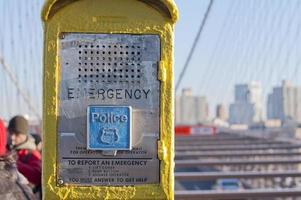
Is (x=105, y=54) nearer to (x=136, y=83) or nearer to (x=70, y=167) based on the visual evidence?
(x=136, y=83)

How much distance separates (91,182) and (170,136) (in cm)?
30

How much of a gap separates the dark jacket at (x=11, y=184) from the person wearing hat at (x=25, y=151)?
0.49 meters

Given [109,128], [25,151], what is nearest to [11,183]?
[109,128]

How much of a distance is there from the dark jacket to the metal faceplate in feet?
1.19

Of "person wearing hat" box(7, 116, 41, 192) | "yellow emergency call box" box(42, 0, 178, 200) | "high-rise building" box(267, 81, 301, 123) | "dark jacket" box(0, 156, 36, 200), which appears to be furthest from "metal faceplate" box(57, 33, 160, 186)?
"high-rise building" box(267, 81, 301, 123)

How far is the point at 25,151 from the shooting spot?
4.32m

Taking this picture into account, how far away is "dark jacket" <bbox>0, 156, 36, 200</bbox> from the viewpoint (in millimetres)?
2684

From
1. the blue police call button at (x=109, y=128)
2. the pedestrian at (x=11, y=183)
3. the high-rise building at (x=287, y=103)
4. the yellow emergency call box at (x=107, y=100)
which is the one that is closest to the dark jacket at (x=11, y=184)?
the pedestrian at (x=11, y=183)

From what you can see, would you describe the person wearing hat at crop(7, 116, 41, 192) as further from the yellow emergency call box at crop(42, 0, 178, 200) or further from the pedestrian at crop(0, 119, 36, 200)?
the yellow emergency call box at crop(42, 0, 178, 200)

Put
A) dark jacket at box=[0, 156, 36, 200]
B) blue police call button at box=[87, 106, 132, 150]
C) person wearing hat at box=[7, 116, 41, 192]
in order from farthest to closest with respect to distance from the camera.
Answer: person wearing hat at box=[7, 116, 41, 192] → dark jacket at box=[0, 156, 36, 200] → blue police call button at box=[87, 106, 132, 150]

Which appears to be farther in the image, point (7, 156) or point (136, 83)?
point (7, 156)

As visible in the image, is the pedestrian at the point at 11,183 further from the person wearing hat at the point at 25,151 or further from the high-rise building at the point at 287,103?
the high-rise building at the point at 287,103

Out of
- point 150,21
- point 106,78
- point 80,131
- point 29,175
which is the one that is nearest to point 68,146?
point 80,131

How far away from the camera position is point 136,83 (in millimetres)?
2432
